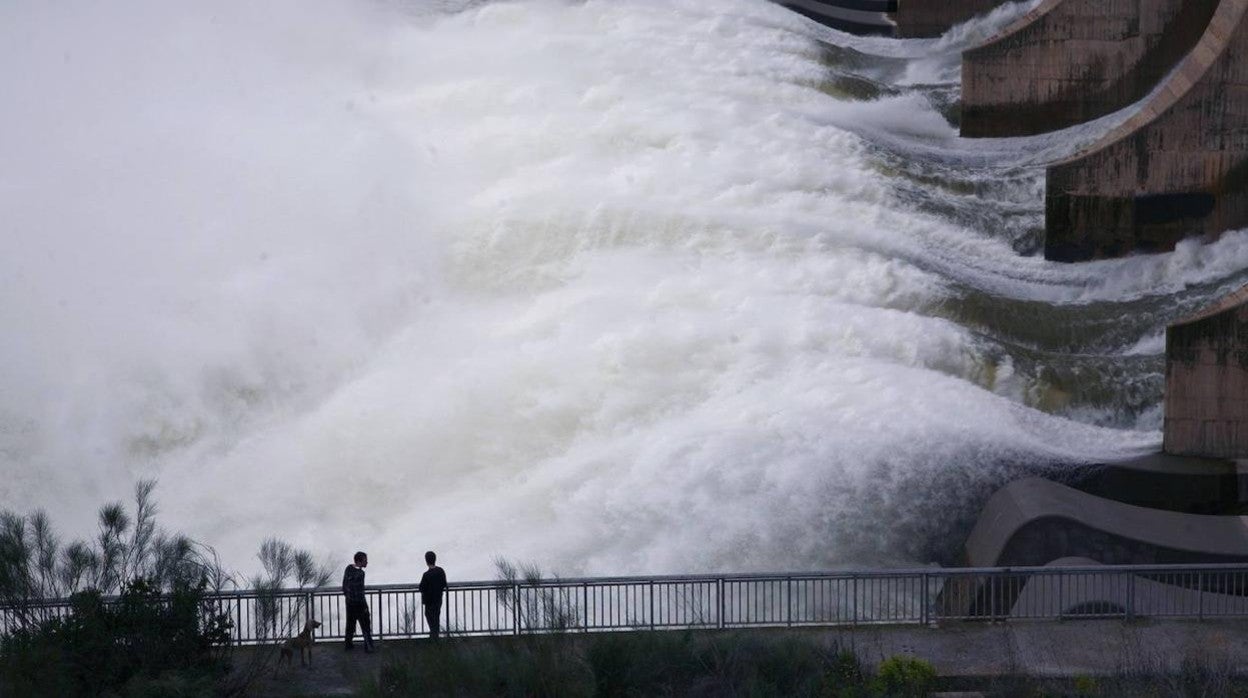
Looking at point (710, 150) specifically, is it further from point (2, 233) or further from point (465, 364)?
point (2, 233)

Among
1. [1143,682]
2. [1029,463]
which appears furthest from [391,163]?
[1143,682]

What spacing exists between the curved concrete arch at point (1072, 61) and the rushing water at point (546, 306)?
2.00ft

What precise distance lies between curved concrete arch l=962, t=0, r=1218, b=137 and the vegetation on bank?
16398mm

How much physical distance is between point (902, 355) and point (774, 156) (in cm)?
623

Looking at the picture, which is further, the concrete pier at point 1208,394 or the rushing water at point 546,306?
the concrete pier at point 1208,394

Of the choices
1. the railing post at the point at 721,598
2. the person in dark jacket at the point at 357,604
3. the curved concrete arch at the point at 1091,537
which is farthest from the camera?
the curved concrete arch at the point at 1091,537

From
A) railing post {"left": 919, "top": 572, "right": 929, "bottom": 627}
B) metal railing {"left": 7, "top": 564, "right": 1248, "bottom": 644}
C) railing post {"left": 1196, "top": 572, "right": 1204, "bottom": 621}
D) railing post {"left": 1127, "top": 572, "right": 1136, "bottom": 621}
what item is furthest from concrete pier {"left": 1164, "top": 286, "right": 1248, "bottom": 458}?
railing post {"left": 919, "top": 572, "right": 929, "bottom": 627}

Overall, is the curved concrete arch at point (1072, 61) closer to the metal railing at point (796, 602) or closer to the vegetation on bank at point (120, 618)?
the metal railing at point (796, 602)

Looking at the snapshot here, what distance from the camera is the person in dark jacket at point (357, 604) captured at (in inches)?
431

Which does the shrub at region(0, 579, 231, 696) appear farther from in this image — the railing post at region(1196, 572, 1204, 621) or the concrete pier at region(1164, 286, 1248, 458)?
the concrete pier at region(1164, 286, 1248, 458)

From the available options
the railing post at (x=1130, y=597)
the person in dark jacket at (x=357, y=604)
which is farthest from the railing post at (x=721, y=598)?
the railing post at (x=1130, y=597)

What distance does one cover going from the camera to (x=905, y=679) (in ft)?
32.6

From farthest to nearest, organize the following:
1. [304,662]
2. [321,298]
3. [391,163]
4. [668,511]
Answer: [391,163] → [321,298] → [668,511] → [304,662]

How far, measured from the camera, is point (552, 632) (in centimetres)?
1030
